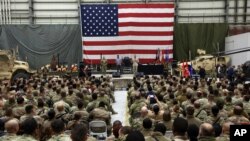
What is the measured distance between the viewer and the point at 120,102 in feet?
52.9

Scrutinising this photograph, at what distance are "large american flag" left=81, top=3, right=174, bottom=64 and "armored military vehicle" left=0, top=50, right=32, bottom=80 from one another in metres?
5.78

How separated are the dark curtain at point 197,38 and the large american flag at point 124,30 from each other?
4.95ft

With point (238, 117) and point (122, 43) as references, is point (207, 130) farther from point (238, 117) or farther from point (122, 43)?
point (122, 43)

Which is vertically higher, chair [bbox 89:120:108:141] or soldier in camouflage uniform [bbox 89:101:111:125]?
soldier in camouflage uniform [bbox 89:101:111:125]

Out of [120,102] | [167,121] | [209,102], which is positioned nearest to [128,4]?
[120,102]

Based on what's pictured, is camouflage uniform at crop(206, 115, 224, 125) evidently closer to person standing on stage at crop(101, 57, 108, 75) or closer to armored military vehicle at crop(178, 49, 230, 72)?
person standing on stage at crop(101, 57, 108, 75)

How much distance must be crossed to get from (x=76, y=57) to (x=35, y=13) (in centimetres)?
452

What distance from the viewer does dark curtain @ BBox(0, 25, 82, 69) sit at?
2922 centimetres

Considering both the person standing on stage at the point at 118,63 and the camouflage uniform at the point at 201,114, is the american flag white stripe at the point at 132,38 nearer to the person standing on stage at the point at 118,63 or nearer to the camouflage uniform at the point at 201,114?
the person standing on stage at the point at 118,63

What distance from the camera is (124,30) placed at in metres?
27.8

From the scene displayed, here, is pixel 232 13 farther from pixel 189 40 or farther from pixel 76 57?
pixel 76 57

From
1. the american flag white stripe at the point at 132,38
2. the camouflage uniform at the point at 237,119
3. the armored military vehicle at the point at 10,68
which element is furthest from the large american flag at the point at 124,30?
the camouflage uniform at the point at 237,119

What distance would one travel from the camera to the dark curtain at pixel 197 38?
29.1m

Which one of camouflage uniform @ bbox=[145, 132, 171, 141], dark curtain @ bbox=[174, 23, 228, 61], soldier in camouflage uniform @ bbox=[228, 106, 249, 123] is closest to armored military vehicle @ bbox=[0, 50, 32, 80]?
dark curtain @ bbox=[174, 23, 228, 61]
